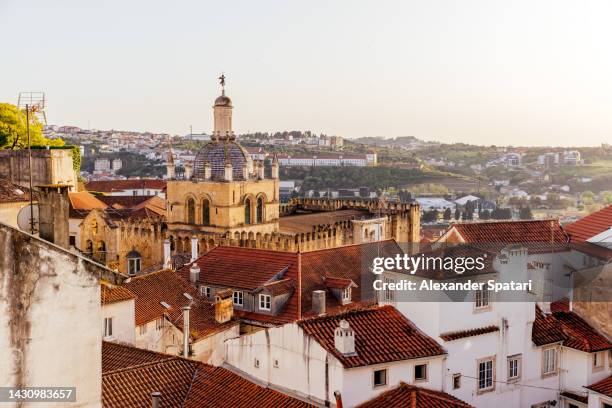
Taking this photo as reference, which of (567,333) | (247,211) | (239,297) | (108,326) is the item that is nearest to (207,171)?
(247,211)

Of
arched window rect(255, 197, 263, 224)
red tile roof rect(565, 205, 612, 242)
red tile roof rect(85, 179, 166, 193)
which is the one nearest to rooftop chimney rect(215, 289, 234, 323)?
red tile roof rect(565, 205, 612, 242)

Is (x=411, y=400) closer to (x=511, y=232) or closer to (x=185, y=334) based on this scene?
(x=185, y=334)

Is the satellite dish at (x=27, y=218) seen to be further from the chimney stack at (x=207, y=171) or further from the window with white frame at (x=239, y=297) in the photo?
the chimney stack at (x=207, y=171)

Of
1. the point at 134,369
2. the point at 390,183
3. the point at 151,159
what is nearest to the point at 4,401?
the point at 134,369

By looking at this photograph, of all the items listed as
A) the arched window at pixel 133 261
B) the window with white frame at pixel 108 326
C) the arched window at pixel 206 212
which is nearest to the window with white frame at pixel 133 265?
the arched window at pixel 133 261

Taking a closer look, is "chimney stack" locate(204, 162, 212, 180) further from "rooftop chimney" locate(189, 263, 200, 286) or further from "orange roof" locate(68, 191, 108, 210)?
"rooftop chimney" locate(189, 263, 200, 286)

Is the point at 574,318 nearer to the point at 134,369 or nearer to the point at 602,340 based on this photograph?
the point at 602,340
